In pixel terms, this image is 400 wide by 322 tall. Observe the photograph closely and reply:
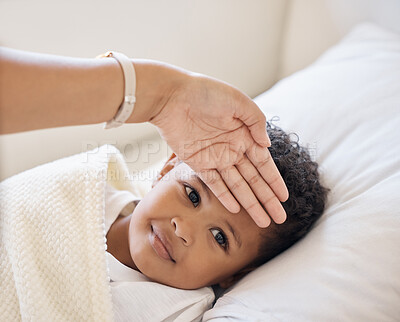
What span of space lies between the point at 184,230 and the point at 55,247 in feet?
0.92

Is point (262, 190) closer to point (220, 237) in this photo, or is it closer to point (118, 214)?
point (220, 237)

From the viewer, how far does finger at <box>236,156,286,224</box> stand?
94 centimetres

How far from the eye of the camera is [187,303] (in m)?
0.96

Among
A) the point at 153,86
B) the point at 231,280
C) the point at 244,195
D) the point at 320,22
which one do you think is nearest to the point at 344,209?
the point at 244,195

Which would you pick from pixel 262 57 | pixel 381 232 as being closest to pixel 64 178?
pixel 381 232

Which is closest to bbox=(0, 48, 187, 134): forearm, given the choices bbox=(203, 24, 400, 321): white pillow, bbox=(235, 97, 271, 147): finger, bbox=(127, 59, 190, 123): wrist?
bbox=(127, 59, 190, 123): wrist

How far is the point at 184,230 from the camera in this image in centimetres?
95

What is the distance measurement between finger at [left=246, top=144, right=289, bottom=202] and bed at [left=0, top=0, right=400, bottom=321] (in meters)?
0.12

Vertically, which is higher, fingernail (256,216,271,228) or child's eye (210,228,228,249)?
fingernail (256,216,271,228)

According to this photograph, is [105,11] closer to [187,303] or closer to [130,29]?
[130,29]

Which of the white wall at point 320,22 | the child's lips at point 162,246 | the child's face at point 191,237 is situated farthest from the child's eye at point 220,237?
the white wall at point 320,22

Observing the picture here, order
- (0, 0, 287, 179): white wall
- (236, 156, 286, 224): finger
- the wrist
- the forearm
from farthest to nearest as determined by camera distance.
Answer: (0, 0, 287, 179): white wall, (236, 156, 286, 224): finger, the wrist, the forearm

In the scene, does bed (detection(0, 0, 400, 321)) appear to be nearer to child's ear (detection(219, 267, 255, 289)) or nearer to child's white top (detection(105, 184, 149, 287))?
child's ear (detection(219, 267, 255, 289))

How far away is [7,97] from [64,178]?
1.28 ft
